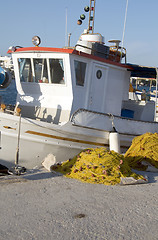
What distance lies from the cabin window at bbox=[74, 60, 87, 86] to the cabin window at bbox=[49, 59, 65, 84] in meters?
0.49

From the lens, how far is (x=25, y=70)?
10203 millimetres

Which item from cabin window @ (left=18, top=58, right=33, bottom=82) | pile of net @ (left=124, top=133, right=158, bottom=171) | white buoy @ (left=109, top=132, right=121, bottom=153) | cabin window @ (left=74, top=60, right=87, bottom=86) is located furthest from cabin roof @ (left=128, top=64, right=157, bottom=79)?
pile of net @ (left=124, top=133, right=158, bottom=171)

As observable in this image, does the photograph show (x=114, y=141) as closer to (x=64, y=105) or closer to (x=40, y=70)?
(x=64, y=105)

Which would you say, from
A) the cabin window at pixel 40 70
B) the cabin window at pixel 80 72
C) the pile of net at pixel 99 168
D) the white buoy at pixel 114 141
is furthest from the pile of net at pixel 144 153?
the cabin window at pixel 40 70

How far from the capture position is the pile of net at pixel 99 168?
529 centimetres

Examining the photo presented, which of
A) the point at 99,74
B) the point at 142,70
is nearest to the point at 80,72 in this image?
the point at 99,74

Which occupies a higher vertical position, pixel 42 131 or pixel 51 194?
pixel 42 131

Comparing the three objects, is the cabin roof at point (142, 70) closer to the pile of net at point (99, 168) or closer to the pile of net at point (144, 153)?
the pile of net at point (144, 153)

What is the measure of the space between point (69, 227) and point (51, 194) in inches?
46.3

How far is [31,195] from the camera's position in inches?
179

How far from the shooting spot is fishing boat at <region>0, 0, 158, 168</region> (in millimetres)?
8023

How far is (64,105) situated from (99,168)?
14.7ft

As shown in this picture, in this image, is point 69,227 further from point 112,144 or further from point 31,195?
point 112,144

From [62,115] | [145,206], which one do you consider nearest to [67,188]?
[145,206]
